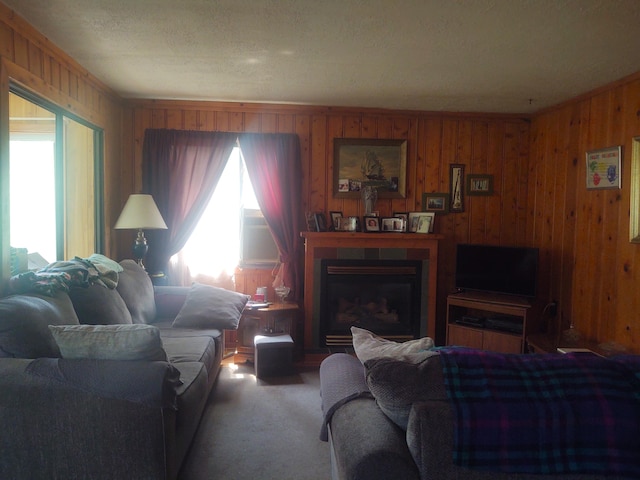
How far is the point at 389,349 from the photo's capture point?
162 cm

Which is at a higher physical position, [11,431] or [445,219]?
[445,219]

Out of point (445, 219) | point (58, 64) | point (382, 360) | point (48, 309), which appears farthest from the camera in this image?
point (445, 219)

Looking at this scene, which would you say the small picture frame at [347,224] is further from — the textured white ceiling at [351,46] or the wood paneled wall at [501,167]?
the textured white ceiling at [351,46]

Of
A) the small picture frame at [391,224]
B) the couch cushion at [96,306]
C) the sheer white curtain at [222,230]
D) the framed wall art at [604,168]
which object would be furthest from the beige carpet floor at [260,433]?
the framed wall art at [604,168]

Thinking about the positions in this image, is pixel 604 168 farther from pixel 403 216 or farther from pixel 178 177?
pixel 178 177

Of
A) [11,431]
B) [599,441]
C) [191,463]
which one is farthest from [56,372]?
[599,441]

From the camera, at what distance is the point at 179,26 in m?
2.61

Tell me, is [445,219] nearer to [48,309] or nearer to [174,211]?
[174,211]

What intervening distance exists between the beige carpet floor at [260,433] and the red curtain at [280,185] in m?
1.19

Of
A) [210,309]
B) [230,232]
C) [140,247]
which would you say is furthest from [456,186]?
[140,247]

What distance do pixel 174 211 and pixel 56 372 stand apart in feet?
8.92

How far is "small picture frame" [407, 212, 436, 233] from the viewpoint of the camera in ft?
14.8

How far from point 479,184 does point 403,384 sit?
384 cm

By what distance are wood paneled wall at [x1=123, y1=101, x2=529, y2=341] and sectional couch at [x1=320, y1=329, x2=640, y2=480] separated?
3348 millimetres
